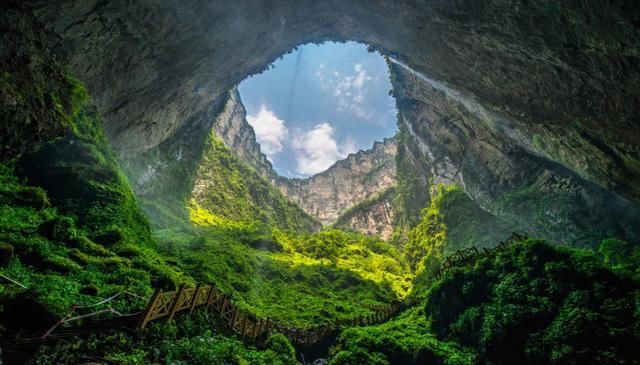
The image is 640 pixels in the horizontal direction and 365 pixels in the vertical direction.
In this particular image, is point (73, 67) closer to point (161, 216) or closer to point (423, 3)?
point (423, 3)

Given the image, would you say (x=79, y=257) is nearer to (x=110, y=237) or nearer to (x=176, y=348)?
(x=110, y=237)

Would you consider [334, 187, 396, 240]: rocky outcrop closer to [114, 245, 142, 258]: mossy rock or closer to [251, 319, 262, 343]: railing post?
[251, 319, 262, 343]: railing post

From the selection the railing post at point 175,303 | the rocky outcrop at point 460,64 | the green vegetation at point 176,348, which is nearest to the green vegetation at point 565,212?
the rocky outcrop at point 460,64

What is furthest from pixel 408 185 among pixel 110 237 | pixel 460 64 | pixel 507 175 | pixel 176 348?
pixel 176 348

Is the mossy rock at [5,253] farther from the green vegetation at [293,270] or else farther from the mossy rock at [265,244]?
the mossy rock at [265,244]

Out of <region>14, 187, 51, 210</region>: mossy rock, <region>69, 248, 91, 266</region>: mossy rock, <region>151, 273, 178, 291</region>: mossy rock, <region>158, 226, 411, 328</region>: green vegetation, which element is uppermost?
<region>158, 226, 411, 328</region>: green vegetation

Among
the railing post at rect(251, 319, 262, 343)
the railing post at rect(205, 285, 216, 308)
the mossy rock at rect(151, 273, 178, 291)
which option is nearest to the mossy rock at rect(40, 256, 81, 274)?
the mossy rock at rect(151, 273, 178, 291)

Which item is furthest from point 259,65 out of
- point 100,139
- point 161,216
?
point 161,216
